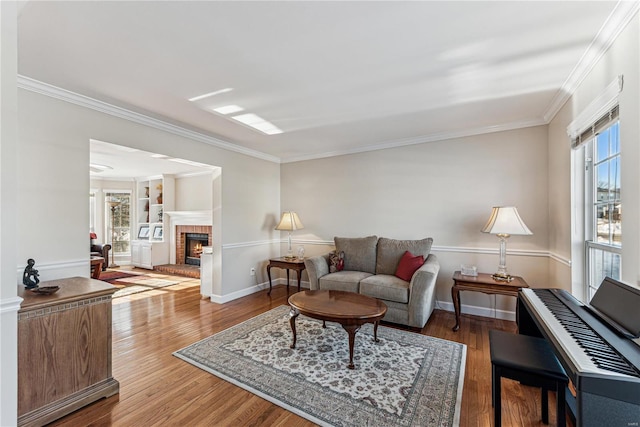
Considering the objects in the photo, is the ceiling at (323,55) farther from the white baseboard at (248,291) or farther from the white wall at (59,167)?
the white baseboard at (248,291)

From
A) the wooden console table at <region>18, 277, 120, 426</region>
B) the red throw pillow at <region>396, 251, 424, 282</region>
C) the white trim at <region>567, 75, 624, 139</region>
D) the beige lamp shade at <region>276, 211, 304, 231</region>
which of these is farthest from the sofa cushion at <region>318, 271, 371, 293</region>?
the white trim at <region>567, 75, 624, 139</region>

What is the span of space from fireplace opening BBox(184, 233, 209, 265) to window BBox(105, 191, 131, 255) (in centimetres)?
210

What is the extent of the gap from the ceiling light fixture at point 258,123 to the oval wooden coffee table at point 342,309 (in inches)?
82.4

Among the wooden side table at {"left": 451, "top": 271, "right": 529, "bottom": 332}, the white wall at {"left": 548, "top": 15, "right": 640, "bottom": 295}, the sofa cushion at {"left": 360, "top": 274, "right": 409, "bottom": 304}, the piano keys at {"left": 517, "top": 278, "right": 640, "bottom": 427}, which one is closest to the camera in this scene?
the piano keys at {"left": 517, "top": 278, "right": 640, "bottom": 427}

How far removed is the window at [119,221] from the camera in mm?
7703

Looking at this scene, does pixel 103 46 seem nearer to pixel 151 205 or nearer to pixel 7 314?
pixel 7 314

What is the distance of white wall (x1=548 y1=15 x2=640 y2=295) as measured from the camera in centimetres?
155

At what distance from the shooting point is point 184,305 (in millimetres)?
4094

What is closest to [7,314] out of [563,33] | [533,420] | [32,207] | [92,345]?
[92,345]

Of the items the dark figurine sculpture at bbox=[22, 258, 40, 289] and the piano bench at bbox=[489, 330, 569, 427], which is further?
the dark figurine sculpture at bbox=[22, 258, 40, 289]

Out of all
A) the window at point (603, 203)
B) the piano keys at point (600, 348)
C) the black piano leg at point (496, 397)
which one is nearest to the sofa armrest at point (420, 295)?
the piano keys at point (600, 348)

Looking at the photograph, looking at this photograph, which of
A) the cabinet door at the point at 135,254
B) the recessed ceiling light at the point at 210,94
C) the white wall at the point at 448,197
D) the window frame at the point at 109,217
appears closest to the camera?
the recessed ceiling light at the point at 210,94

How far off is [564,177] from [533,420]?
7.34 feet

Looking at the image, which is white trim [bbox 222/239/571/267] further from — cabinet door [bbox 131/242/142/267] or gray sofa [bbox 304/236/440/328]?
cabinet door [bbox 131/242/142/267]
